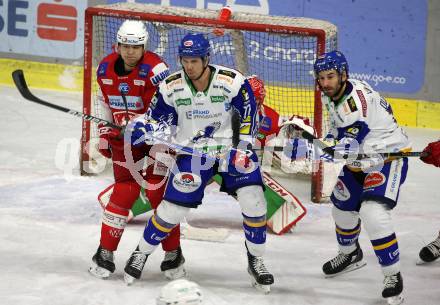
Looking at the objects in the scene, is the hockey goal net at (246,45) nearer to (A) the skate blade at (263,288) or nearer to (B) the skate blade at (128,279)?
(A) the skate blade at (263,288)

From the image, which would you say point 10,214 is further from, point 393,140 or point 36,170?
point 393,140

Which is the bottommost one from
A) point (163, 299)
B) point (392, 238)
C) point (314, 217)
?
point (314, 217)

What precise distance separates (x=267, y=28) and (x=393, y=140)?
7.00 feet

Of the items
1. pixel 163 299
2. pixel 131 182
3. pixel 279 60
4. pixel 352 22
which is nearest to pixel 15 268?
pixel 131 182

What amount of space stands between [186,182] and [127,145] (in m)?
0.44

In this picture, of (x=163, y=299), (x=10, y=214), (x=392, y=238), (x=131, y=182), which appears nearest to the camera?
(x=163, y=299)

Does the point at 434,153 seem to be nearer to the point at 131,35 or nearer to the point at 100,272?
the point at 131,35

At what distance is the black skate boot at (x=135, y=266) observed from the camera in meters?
4.80

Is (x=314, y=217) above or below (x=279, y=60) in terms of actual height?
below

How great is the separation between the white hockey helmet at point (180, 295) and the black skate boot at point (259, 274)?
1880mm

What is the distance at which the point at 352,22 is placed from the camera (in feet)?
27.5

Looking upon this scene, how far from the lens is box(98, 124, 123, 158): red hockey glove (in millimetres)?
4973

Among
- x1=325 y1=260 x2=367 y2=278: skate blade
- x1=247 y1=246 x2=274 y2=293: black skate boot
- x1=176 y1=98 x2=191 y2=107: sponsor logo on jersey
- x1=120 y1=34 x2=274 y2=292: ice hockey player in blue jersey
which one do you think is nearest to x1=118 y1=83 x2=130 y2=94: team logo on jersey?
x1=120 y1=34 x2=274 y2=292: ice hockey player in blue jersey

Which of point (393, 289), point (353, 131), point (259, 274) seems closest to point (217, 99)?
point (353, 131)
